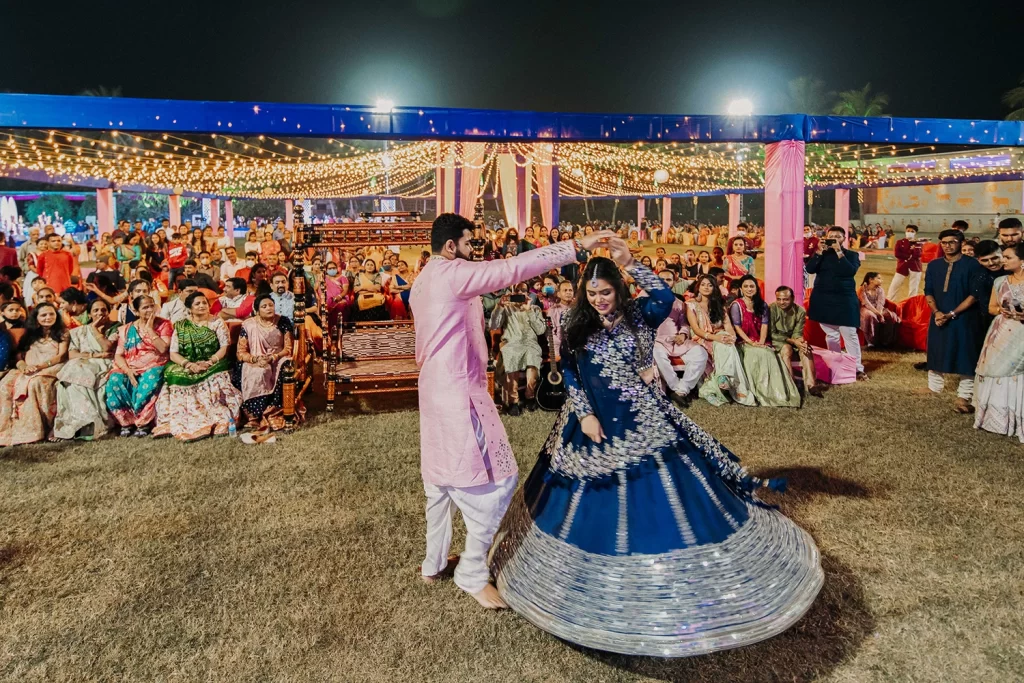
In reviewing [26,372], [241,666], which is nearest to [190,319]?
[26,372]

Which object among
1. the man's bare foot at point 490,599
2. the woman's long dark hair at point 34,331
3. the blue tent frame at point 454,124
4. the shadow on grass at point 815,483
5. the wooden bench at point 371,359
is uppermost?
the blue tent frame at point 454,124

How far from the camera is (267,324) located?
7059mm

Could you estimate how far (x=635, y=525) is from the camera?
307 cm

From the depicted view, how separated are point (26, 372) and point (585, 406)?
18.1 ft

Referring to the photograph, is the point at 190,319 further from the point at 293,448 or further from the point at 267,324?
the point at 293,448

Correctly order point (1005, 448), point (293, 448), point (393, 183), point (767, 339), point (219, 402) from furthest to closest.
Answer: point (393, 183) → point (767, 339) → point (219, 402) → point (293, 448) → point (1005, 448)

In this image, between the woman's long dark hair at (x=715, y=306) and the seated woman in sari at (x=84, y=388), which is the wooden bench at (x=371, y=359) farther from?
the woman's long dark hair at (x=715, y=306)

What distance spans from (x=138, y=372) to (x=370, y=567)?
3877mm

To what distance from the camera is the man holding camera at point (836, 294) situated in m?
8.34

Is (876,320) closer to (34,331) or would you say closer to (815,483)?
(815,483)

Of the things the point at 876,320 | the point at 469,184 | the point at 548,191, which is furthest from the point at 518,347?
the point at 548,191

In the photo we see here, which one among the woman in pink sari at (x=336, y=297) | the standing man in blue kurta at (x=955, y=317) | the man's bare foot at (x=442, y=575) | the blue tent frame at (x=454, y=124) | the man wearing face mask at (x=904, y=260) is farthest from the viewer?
the man wearing face mask at (x=904, y=260)

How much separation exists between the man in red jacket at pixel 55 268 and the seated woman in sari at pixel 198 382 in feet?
16.2

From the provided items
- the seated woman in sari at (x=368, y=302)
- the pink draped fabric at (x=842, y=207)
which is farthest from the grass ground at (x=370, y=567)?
the pink draped fabric at (x=842, y=207)
